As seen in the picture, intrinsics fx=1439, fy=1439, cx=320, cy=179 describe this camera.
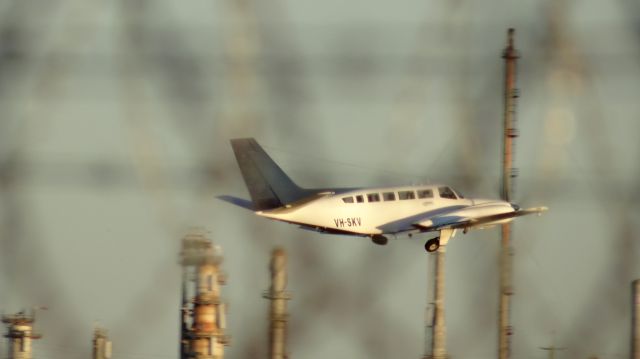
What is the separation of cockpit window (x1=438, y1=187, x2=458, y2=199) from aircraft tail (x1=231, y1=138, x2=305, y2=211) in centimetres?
677

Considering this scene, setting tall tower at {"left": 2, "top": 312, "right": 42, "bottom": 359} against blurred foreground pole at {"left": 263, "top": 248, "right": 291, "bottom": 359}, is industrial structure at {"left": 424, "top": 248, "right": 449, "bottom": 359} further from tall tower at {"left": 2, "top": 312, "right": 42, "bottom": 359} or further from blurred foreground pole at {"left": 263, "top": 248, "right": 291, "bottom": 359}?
tall tower at {"left": 2, "top": 312, "right": 42, "bottom": 359}

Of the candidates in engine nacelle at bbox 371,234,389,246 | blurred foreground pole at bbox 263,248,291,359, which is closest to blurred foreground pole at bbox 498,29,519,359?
engine nacelle at bbox 371,234,389,246

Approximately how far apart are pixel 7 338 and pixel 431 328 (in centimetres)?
4288

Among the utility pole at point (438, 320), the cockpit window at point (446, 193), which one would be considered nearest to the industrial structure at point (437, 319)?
the utility pole at point (438, 320)

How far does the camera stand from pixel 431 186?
6962cm

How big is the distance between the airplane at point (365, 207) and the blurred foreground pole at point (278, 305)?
3036cm

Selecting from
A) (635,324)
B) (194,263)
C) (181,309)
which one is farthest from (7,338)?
(635,324)

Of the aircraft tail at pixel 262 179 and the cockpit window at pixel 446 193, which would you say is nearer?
the aircraft tail at pixel 262 179

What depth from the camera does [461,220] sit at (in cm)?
6875

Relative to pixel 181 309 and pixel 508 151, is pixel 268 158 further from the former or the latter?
pixel 181 309

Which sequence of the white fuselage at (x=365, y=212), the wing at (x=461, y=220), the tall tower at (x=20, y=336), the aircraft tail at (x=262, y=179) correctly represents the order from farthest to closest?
1. the tall tower at (x=20, y=336)
2. the aircraft tail at (x=262, y=179)
3. the wing at (x=461, y=220)
4. the white fuselage at (x=365, y=212)

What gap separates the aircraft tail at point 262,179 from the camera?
68.4 meters

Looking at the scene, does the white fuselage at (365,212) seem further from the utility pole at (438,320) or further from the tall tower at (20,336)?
the tall tower at (20,336)

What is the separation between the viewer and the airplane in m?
65.8
